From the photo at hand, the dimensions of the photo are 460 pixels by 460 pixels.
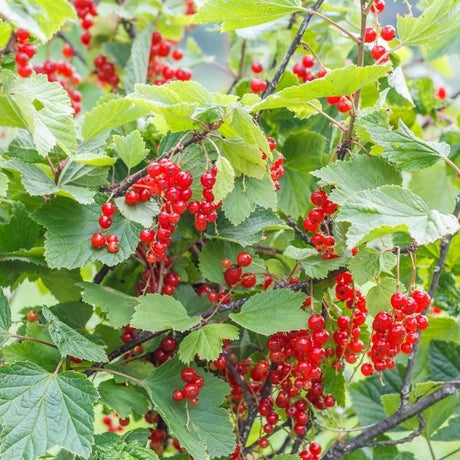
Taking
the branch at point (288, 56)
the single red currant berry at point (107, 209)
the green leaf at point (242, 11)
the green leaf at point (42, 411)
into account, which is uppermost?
the green leaf at point (242, 11)

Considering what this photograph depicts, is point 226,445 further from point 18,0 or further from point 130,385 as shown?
point 18,0

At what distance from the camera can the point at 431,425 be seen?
1.26 m

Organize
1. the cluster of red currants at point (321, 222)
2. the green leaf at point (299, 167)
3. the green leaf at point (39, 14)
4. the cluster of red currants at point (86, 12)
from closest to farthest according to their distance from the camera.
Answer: the green leaf at point (39, 14) → the cluster of red currants at point (321, 222) → the green leaf at point (299, 167) → the cluster of red currants at point (86, 12)

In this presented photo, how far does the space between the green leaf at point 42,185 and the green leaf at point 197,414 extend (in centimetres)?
27

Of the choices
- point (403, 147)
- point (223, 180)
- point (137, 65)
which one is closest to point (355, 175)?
point (403, 147)

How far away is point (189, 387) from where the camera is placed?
1087 millimetres

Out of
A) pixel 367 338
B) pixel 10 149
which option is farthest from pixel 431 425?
pixel 10 149

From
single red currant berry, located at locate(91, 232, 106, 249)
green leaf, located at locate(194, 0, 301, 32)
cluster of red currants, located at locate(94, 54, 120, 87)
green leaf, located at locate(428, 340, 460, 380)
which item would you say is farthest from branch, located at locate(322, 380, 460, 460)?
cluster of red currants, located at locate(94, 54, 120, 87)

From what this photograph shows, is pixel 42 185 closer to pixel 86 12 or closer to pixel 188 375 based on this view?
pixel 188 375

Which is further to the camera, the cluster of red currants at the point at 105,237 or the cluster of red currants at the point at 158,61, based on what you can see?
the cluster of red currants at the point at 158,61

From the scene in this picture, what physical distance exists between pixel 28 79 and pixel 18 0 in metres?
0.14

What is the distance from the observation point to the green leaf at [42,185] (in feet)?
3.45

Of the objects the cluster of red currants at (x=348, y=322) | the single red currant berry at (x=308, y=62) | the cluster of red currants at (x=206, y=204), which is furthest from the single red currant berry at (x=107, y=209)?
the single red currant berry at (x=308, y=62)

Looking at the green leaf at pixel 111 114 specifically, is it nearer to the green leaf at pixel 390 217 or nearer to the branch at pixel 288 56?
the branch at pixel 288 56
